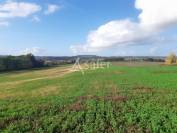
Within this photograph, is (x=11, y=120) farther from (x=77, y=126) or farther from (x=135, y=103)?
(x=135, y=103)

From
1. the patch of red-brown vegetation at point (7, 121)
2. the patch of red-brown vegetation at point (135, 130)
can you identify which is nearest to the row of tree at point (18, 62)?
the patch of red-brown vegetation at point (7, 121)

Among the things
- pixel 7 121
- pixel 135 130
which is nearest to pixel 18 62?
pixel 7 121

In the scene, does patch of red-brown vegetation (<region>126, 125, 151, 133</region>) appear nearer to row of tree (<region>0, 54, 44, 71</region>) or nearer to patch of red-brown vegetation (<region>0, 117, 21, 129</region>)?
patch of red-brown vegetation (<region>0, 117, 21, 129</region>)

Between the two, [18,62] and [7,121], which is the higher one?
[18,62]

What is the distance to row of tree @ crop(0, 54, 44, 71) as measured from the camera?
11264 centimetres

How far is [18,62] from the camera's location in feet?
401

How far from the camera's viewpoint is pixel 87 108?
19.0m

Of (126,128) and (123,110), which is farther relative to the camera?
(123,110)

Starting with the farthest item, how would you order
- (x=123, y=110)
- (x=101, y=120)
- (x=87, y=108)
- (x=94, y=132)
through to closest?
1. (x=87, y=108)
2. (x=123, y=110)
3. (x=101, y=120)
4. (x=94, y=132)

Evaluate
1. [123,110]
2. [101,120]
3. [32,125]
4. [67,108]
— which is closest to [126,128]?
[101,120]

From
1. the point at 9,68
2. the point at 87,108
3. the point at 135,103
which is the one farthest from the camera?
the point at 9,68

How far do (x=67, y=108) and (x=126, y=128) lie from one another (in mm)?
6791

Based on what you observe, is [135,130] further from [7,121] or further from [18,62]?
[18,62]

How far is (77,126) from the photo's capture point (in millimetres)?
14227
